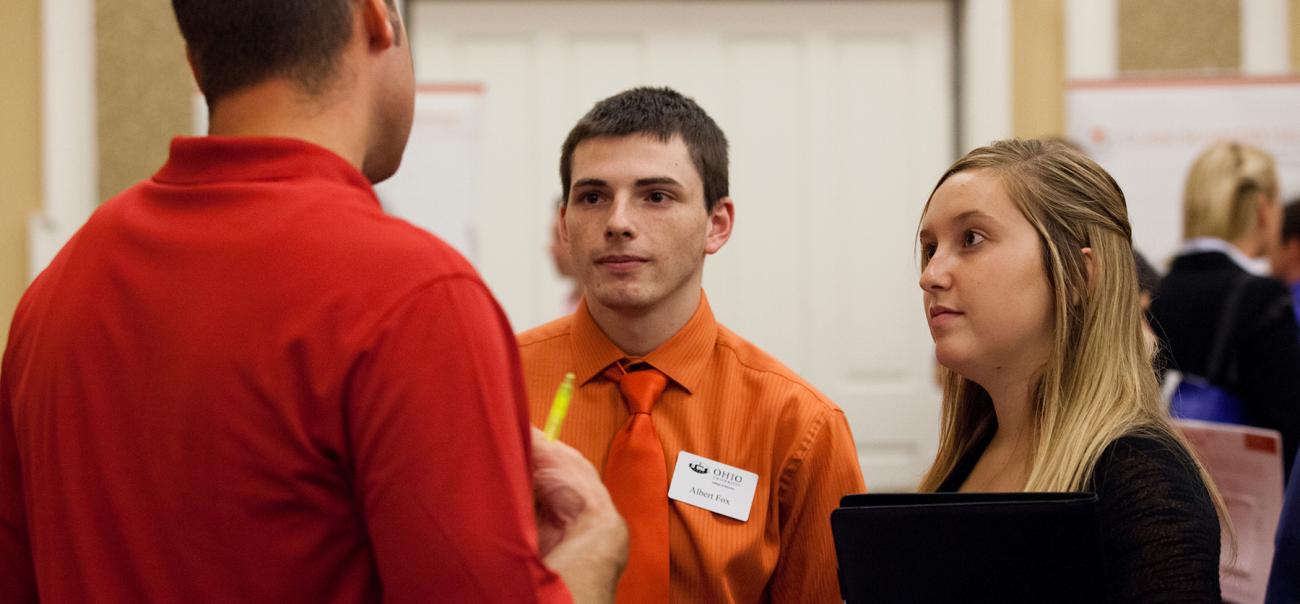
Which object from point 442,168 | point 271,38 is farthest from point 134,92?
point 271,38

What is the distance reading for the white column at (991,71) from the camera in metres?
4.20

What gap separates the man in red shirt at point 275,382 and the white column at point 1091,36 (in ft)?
12.2

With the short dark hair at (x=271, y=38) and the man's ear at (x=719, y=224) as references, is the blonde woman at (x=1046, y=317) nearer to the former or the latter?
the man's ear at (x=719, y=224)

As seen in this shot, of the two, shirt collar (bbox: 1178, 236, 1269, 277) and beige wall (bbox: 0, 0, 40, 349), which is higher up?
beige wall (bbox: 0, 0, 40, 349)

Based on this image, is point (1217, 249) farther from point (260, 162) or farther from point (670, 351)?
point (260, 162)

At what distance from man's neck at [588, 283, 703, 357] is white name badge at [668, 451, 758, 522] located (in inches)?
7.8

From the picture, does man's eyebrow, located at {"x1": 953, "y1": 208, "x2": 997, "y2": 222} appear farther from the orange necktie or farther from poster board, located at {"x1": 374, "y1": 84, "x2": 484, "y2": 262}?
poster board, located at {"x1": 374, "y1": 84, "x2": 484, "y2": 262}

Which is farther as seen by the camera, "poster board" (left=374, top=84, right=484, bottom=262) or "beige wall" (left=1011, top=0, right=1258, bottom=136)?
"beige wall" (left=1011, top=0, right=1258, bottom=136)

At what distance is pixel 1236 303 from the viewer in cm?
254

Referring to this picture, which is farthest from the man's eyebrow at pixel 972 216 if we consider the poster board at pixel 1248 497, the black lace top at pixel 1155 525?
the poster board at pixel 1248 497

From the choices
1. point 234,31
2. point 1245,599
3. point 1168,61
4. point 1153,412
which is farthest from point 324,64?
point 1168,61

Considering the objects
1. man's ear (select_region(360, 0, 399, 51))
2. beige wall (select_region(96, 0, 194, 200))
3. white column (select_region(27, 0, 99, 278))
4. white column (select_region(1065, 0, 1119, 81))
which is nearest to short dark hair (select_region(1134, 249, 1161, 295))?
man's ear (select_region(360, 0, 399, 51))

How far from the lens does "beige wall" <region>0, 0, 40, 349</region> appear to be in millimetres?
3975

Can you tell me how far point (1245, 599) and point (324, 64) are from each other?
1.62 m
